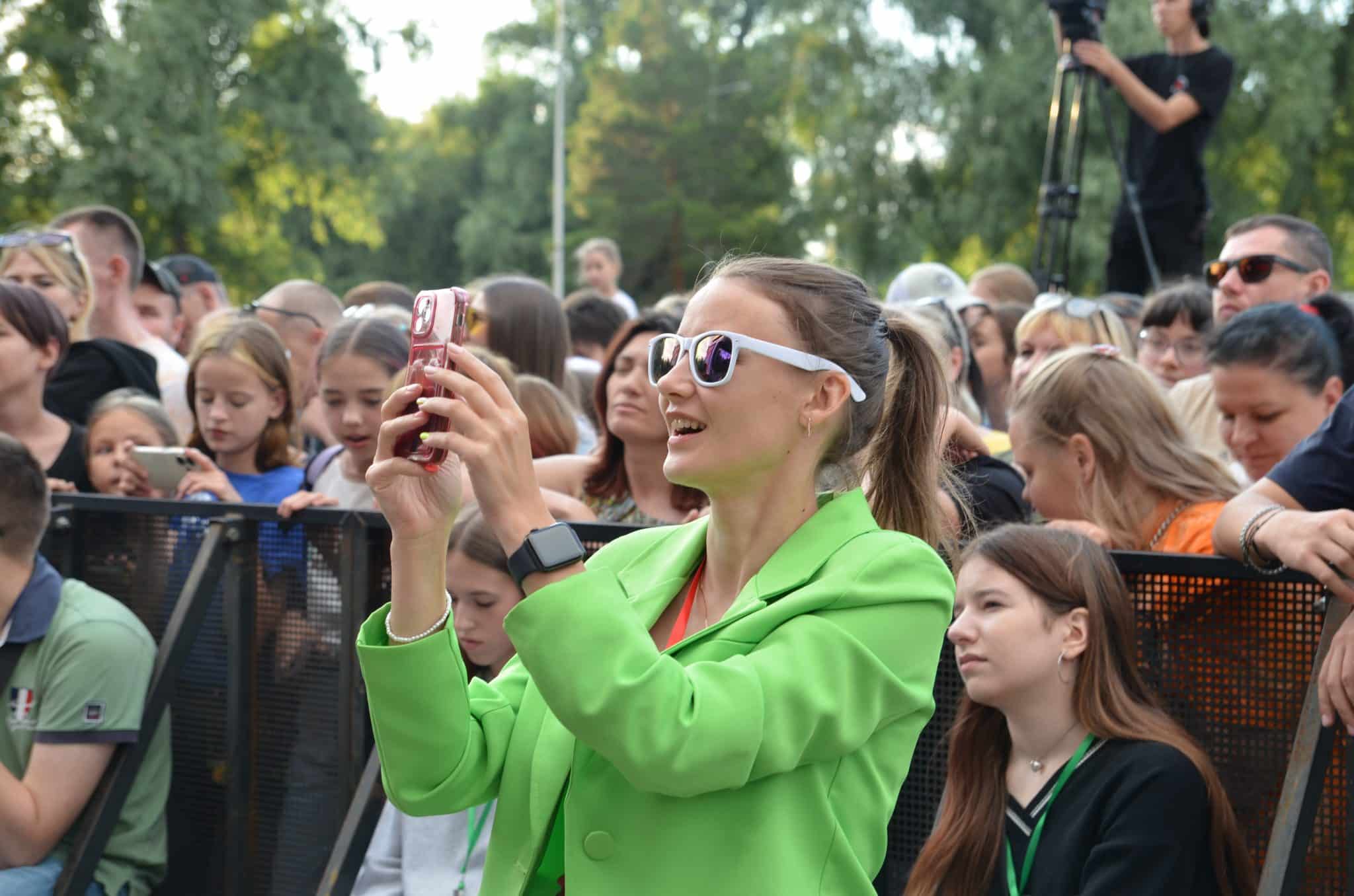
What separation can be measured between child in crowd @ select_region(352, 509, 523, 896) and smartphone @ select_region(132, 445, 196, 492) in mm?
1570

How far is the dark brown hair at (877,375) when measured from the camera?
2307 millimetres

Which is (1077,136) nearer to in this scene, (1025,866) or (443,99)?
(1025,866)

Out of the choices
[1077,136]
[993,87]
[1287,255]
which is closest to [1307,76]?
[993,87]

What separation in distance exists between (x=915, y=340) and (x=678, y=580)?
59 cm

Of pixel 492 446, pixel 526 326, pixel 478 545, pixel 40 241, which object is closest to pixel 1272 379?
pixel 478 545

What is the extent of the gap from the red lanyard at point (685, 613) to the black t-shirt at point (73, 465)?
3298 mm

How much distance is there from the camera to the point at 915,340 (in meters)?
2.58

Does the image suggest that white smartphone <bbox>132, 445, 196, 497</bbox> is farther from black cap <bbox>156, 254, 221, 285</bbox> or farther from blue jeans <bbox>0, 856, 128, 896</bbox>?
black cap <bbox>156, 254, 221, 285</bbox>

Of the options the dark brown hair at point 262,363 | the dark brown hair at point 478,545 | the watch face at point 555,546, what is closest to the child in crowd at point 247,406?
the dark brown hair at point 262,363

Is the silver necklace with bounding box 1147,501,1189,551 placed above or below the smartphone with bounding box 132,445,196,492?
above

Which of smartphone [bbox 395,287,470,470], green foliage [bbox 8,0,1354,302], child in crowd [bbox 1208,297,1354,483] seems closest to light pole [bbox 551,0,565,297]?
green foliage [bbox 8,0,1354,302]

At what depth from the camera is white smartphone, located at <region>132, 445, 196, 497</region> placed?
4.77m

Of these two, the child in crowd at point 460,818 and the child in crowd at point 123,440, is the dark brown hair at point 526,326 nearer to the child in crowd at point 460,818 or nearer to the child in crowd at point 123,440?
the child in crowd at point 123,440

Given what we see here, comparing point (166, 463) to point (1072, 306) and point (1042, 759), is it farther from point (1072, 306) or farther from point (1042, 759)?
point (1072, 306)
